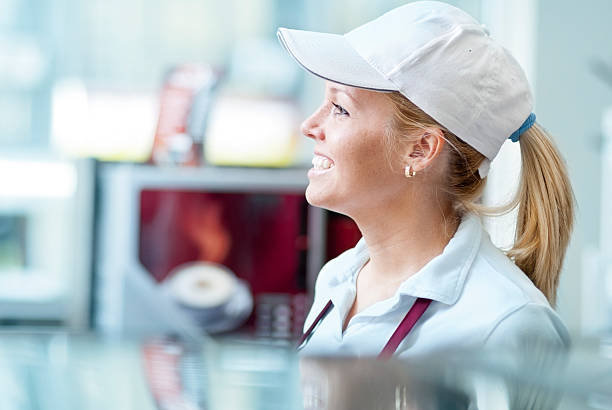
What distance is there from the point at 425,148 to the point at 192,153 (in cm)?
214

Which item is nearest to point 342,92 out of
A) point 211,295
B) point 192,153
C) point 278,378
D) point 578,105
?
point 278,378

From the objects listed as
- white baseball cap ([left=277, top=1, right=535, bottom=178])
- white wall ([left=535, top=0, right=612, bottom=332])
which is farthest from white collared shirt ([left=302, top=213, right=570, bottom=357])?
white wall ([left=535, top=0, right=612, bottom=332])

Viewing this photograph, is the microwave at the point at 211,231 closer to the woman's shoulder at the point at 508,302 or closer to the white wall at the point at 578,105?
the white wall at the point at 578,105

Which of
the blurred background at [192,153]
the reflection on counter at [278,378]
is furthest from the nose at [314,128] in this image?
the reflection on counter at [278,378]

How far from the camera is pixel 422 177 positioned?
104 cm

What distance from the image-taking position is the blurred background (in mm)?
2787

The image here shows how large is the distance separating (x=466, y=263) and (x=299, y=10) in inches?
141

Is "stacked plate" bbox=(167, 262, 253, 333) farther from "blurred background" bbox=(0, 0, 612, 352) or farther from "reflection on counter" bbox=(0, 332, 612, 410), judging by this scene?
"reflection on counter" bbox=(0, 332, 612, 410)

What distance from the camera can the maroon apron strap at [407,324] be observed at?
2.83ft

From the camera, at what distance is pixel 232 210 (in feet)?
9.34

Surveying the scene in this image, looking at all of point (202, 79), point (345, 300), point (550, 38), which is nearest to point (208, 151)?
point (202, 79)

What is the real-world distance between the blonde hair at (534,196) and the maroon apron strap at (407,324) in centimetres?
16

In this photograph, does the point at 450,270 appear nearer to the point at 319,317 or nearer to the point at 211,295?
the point at 319,317

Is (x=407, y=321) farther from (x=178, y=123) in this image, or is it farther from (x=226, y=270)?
(x=178, y=123)
